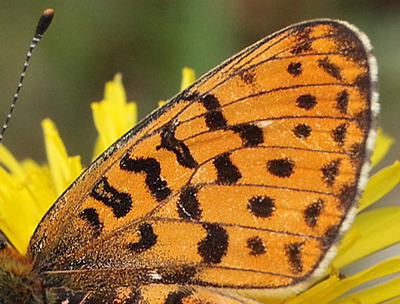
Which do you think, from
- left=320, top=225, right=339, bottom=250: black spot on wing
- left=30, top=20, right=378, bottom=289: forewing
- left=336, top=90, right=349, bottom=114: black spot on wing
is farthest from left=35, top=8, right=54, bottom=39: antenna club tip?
left=320, top=225, right=339, bottom=250: black spot on wing

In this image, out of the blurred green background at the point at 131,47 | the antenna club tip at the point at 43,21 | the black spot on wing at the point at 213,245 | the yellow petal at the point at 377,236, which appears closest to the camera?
the black spot on wing at the point at 213,245

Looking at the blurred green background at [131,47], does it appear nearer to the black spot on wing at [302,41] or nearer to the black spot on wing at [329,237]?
the black spot on wing at [302,41]

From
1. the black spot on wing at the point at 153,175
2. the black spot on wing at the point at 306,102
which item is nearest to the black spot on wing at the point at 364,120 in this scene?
the black spot on wing at the point at 306,102

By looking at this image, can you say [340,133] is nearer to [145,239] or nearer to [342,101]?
[342,101]

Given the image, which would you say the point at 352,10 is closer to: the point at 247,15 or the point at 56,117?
the point at 247,15

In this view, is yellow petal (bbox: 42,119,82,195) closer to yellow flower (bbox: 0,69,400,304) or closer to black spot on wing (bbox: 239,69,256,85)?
yellow flower (bbox: 0,69,400,304)

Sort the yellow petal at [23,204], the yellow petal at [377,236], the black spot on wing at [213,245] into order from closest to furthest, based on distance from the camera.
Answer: the black spot on wing at [213,245], the yellow petal at [377,236], the yellow petal at [23,204]

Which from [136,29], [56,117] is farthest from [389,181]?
[56,117]
